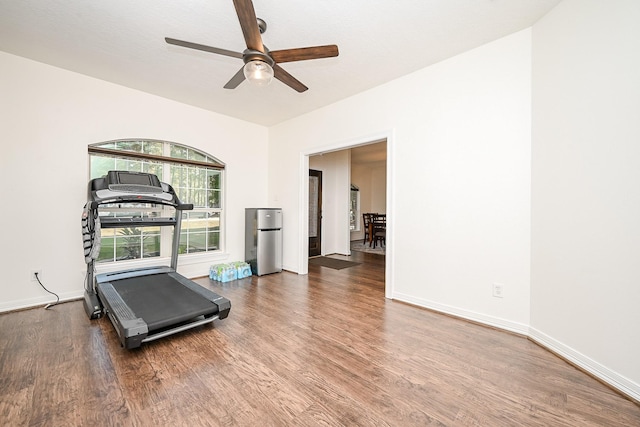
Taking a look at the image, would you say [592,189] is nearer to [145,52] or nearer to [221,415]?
[221,415]

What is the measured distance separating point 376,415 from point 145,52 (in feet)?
12.4

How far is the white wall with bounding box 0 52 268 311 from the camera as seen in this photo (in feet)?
9.52

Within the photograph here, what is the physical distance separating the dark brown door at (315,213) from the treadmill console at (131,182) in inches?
144

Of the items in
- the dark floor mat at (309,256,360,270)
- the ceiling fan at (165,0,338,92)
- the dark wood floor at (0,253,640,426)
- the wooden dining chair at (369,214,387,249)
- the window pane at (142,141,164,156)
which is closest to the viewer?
the dark wood floor at (0,253,640,426)

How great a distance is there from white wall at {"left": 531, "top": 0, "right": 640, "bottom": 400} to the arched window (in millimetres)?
4421

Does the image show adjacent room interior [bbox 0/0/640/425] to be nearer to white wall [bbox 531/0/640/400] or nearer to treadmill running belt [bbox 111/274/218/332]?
white wall [bbox 531/0/640/400]

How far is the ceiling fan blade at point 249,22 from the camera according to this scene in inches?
61.8

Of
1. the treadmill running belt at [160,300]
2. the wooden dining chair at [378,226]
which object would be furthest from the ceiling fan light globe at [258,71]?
the wooden dining chair at [378,226]

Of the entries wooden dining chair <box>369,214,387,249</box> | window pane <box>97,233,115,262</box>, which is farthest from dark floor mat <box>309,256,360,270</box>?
window pane <box>97,233,115,262</box>

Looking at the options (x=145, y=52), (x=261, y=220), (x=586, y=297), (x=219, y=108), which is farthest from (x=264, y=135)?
A: (x=586, y=297)

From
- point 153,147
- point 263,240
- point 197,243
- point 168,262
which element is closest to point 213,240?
point 197,243

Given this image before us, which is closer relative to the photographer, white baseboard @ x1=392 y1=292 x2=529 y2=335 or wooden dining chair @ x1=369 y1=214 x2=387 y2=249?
white baseboard @ x1=392 y1=292 x2=529 y2=335

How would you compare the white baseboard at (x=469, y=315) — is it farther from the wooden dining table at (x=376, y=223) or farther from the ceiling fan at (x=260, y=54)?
the wooden dining table at (x=376, y=223)

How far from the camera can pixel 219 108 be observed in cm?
431
